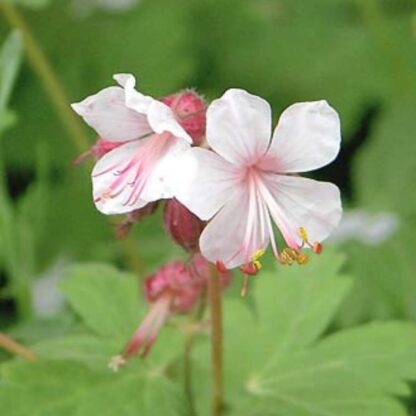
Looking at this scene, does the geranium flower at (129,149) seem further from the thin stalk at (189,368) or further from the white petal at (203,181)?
the thin stalk at (189,368)

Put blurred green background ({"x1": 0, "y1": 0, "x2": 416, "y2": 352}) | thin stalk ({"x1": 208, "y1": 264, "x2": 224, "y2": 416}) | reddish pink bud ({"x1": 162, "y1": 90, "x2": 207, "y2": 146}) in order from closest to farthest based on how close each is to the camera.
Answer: reddish pink bud ({"x1": 162, "y1": 90, "x2": 207, "y2": 146}), thin stalk ({"x1": 208, "y1": 264, "x2": 224, "y2": 416}), blurred green background ({"x1": 0, "y1": 0, "x2": 416, "y2": 352})

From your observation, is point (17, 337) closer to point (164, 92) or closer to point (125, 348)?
point (125, 348)

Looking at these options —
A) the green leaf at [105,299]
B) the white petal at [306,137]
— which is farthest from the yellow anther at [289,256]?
the green leaf at [105,299]

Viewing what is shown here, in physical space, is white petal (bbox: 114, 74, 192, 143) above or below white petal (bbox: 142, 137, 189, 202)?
above

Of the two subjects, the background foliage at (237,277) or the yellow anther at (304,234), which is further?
the background foliage at (237,277)

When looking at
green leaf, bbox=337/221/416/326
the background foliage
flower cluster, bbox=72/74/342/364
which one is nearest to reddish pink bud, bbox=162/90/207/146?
flower cluster, bbox=72/74/342/364

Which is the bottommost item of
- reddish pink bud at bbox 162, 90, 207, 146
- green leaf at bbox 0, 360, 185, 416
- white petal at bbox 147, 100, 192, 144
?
green leaf at bbox 0, 360, 185, 416

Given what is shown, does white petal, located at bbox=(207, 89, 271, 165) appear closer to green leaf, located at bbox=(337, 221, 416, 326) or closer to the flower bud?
the flower bud
